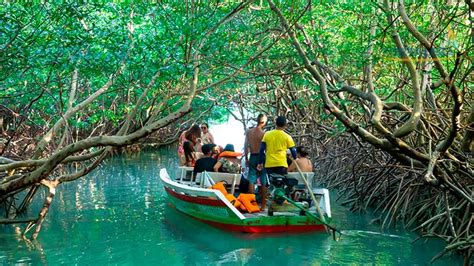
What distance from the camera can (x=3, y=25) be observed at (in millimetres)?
6301

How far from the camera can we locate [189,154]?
11.8 m

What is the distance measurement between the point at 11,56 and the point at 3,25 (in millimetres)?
360

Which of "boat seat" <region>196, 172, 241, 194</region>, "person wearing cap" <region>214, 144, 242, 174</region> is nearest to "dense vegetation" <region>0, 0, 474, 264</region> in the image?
"person wearing cap" <region>214, 144, 242, 174</region>

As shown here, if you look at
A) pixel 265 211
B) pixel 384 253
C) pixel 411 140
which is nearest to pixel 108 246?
pixel 265 211

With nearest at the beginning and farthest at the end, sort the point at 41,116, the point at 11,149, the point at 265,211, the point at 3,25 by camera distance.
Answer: the point at 3,25 < the point at 265,211 < the point at 11,149 < the point at 41,116

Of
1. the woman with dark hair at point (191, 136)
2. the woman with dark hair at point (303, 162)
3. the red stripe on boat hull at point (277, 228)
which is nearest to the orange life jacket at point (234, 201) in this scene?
the red stripe on boat hull at point (277, 228)

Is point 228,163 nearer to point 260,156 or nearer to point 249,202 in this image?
point 249,202

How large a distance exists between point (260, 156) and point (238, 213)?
2.80 ft

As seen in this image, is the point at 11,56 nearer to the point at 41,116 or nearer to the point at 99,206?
the point at 99,206

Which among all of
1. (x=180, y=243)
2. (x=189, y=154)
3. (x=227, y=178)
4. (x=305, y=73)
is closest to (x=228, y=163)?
(x=227, y=178)

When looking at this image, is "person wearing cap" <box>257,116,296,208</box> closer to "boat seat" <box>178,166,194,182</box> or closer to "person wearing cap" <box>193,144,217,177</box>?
"person wearing cap" <box>193,144,217,177</box>

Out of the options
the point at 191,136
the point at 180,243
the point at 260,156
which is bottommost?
the point at 180,243

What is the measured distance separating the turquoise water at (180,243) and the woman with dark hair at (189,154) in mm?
944

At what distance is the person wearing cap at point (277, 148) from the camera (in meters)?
8.77
